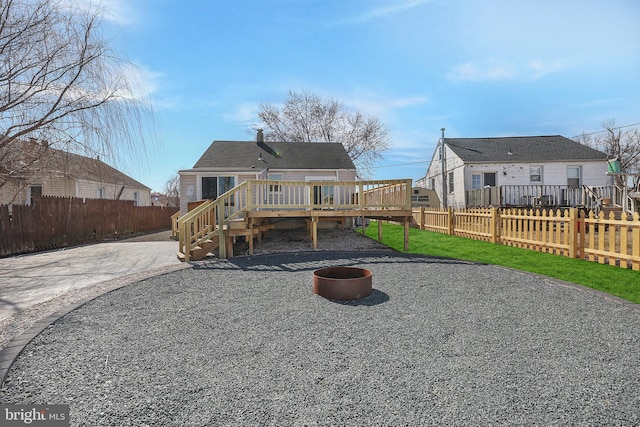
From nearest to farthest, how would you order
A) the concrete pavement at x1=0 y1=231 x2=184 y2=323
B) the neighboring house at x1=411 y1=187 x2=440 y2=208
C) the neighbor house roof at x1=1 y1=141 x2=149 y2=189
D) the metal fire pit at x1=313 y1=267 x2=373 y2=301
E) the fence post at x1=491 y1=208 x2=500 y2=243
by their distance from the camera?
the metal fire pit at x1=313 y1=267 x2=373 y2=301 → the concrete pavement at x1=0 y1=231 x2=184 y2=323 → the neighbor house roof at x1=1 y1=141 x2=149 y2=189 → the fence post at x1=491 y1=208 x2=500 y2=243 → the neighboring house at x1=411 y1=187 x2=440 y2=208

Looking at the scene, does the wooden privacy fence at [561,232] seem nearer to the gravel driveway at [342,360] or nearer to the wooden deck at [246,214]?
the gravel driveway at [342,360]

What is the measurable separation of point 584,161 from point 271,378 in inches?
984

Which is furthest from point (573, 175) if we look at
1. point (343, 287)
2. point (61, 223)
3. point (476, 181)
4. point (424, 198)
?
point (61, 223)

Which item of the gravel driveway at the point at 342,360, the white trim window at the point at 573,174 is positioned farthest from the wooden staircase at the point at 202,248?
the white trim window at the point at 573,174

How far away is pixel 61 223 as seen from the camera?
12.7 m

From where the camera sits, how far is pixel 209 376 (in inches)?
103

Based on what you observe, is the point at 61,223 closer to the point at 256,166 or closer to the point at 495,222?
the point at 256,166

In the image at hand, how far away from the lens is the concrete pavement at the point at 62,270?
5312 millimetres

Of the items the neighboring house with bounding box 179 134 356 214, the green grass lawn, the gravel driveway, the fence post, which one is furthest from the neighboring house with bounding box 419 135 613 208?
the gravel driveway

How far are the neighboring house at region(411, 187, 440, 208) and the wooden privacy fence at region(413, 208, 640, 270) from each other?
10789 mm

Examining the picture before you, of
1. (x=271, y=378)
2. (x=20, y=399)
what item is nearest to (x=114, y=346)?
(x=20, y=399)

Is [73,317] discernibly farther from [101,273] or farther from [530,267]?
[530,267]

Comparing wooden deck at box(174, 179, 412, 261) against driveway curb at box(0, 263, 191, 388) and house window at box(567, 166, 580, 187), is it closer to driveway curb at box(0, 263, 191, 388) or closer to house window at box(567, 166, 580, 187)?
driveway curb at box(0, 263, 191, 388)

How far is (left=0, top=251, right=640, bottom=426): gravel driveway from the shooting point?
2176mm
